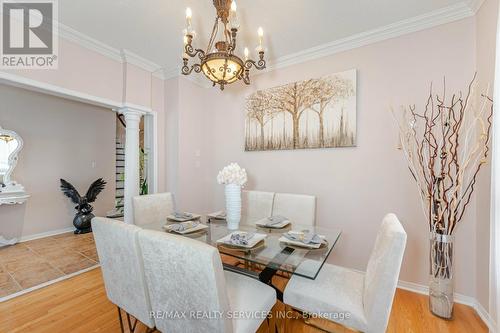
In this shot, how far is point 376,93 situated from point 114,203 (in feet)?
17.3

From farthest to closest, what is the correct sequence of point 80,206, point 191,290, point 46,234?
1. point 80,206
2. point 46,234
3. point 191,290

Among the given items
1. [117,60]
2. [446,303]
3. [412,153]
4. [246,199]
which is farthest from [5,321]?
[412,153]

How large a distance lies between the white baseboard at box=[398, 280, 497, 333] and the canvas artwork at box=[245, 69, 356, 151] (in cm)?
149

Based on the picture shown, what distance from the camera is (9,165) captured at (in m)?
3.37

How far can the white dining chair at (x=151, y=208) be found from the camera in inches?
90.4

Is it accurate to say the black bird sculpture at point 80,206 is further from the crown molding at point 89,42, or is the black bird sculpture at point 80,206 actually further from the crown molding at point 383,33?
the crown molding at point 383,33

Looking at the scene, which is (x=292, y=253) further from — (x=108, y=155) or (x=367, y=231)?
(x=108, y=155)

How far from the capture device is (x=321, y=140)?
8.38ft

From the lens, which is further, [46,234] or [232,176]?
[46,234]

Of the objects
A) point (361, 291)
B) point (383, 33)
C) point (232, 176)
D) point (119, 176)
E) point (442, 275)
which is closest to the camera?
point (361, 291)

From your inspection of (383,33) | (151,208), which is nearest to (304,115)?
(383,33)

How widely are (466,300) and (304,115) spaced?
2276 millimetres

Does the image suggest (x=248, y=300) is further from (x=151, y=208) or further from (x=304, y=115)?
(x=304, y=115)

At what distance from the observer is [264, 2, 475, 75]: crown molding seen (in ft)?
6.41
